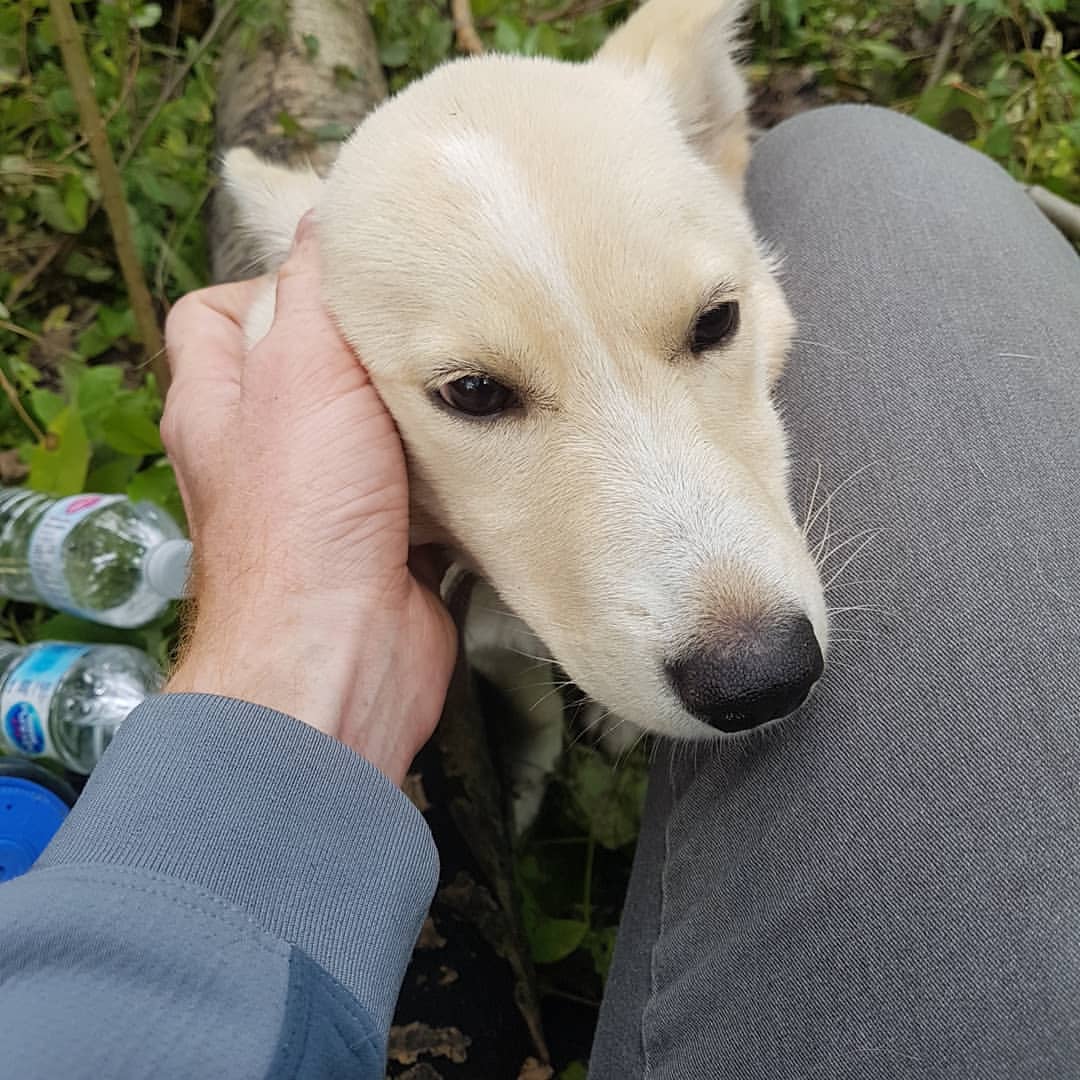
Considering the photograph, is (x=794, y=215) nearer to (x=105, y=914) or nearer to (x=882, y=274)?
(x=882, y=274)

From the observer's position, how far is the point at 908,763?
55.5 inches

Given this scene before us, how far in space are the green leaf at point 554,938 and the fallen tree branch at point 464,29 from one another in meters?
3.19

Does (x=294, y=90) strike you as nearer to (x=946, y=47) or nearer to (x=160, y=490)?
(x=160, y=490)

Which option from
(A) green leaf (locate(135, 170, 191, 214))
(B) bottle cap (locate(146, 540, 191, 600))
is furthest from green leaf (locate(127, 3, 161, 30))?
(B) bottle cap (locate(146, 540, 191, 600))

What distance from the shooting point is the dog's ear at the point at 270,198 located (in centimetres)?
224

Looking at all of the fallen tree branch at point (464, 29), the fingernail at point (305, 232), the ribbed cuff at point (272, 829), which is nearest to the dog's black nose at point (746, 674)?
the ribbed cuff at point (272, 829)

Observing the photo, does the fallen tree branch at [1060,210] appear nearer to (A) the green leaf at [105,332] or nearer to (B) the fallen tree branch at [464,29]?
(B) the fallen tree branch at [464,29]

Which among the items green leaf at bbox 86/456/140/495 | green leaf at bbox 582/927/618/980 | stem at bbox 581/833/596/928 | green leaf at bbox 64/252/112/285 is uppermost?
green leaf at bbox 64/252/112/285

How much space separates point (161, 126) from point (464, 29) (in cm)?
136

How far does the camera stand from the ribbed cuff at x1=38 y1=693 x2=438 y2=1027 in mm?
1296

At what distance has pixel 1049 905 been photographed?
48.4 inches

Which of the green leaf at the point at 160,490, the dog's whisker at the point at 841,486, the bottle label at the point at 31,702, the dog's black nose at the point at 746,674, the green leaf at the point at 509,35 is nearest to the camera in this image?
the dog's black nose at the point at 746,674

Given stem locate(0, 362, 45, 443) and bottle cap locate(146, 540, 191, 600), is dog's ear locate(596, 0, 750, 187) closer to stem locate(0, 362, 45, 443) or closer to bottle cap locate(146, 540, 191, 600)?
bottle cap locate(146, 540, 191, 600)

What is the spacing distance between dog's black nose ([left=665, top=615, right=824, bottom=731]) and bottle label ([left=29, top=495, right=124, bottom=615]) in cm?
221
